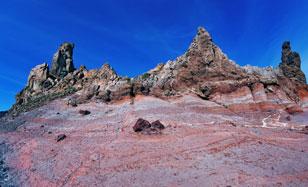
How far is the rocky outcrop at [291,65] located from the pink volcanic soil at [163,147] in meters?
16.7

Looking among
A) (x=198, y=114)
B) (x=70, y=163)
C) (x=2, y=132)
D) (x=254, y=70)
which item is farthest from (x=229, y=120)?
(x=2, y=132)

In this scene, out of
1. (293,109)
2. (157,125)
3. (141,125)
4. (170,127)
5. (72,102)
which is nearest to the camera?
(157,125)

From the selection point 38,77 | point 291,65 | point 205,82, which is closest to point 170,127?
point 205,82

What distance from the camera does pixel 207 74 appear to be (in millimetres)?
57688

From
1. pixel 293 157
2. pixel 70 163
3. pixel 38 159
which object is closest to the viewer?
pixel 293 157

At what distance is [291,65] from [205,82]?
2161 centimetres

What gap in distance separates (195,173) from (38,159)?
67.9 ft

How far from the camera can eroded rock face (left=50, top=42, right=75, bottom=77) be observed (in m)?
79.5

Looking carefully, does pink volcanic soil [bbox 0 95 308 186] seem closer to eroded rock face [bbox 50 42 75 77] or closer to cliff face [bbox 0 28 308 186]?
cliff face [bbox 0 28 308 186]

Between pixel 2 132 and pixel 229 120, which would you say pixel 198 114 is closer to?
pixel 229 120

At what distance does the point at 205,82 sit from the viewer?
5725 cm

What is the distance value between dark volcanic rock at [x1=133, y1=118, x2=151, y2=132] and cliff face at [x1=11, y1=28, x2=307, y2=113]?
43.1ft

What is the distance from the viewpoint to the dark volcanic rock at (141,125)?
141 ft

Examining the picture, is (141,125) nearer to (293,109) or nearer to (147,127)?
(147,127)
